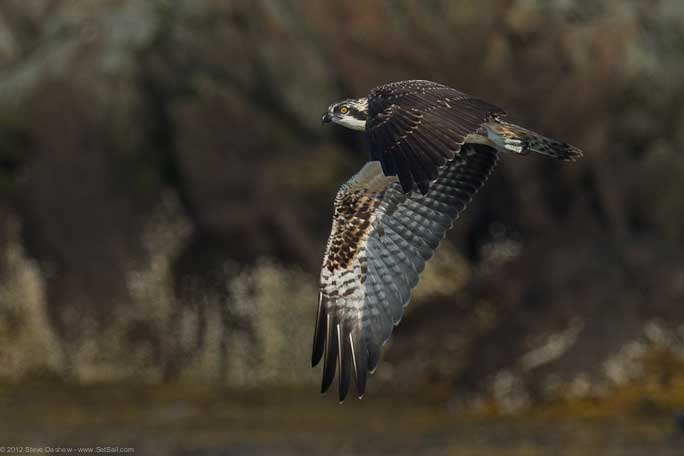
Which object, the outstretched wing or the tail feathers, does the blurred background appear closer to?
the outstretched wing

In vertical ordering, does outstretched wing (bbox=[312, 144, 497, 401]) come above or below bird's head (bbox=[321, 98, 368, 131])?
below

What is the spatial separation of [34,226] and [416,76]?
4.26 metres

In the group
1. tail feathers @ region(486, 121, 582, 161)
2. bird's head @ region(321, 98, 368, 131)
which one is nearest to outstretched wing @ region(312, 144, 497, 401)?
bird's head @ region(321, 98, 368, 131)

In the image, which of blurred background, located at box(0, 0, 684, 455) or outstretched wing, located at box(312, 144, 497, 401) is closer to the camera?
outstretched wing, located at box(312, 144, 497, 401)

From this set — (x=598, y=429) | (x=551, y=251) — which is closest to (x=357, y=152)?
(x=551, y=251)

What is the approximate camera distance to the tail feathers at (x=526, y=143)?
11.3m

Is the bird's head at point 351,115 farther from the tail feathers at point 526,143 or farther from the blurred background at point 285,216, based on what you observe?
the blurred background at point 285,216

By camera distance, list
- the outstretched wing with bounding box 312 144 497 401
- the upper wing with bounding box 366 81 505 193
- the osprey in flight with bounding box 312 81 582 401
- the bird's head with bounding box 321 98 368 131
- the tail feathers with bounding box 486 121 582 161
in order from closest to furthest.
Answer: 1. the upper wing with bounding box 366 81 505 193
2. the osprey in flight with bounding box 312 81 582 401
3. the tail feathers with bounding box 486 121 582 161
4. the outstretched wing with bounding box 312 144 497 401
5. the bird's head with bounding box 321 98 368 131

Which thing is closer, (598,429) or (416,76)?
(598,429)

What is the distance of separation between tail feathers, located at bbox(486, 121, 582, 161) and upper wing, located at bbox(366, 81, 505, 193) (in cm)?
74

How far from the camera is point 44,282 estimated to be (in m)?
18.3

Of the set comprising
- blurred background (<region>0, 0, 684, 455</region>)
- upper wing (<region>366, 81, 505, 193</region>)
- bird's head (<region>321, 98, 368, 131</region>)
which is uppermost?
upper wing (<region>366, 81, 505, 193</region>)

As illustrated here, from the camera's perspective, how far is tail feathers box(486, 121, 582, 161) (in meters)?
11.3

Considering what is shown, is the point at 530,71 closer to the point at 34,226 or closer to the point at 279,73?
the point at 279,73
